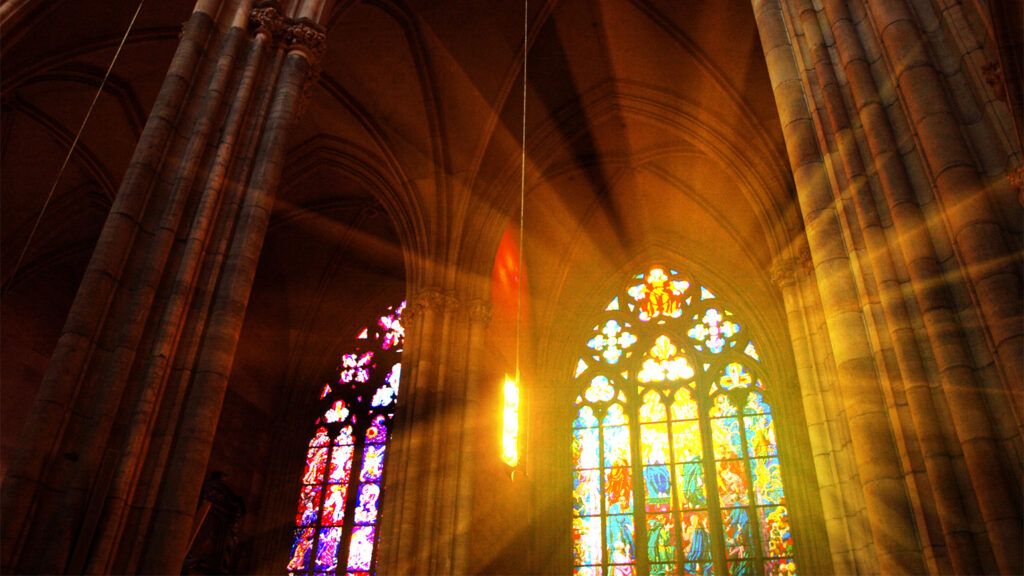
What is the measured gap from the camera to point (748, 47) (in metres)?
12.4

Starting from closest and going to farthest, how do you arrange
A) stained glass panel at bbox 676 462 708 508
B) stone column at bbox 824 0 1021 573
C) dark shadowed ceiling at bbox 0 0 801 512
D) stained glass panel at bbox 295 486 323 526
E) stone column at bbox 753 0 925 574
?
stone column at bbox 824 0 1021 573
stone column at bbox 753 0 925 574
dark shadowed ceiling at bbox 0 0 801 512
stained glass panel at bbox 676 462 708 508
stained glass panel at bbox 295 486 323 526

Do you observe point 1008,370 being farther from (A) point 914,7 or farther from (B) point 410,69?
(B) point 410,69

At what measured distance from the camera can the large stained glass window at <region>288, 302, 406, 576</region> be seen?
14727mm

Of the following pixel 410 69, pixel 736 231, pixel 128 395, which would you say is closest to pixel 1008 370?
pixel 128 395

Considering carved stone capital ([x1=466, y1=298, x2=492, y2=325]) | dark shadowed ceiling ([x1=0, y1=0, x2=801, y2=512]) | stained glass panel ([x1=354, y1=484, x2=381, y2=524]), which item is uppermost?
dark shadowed ceiling ([x1=0, y1=0, x2=801, y2=512])

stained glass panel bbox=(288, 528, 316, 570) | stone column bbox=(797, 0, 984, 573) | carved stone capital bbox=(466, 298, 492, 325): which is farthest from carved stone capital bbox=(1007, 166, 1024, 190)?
stained glass panel bbox=(288, 528, 316, 570)

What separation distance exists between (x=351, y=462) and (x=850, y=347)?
12395 millimetres

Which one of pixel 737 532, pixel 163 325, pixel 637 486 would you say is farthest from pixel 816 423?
pixel 163 325

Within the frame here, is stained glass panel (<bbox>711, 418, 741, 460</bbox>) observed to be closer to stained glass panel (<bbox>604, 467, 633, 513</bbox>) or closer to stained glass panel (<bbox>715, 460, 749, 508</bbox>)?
stained glass panel (<bbox>715, 460, 749, 508</bbox>)

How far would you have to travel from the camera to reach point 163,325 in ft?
19.8

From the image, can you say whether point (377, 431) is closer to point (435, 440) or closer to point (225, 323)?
point (435, 440)

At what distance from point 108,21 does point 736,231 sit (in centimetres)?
1143

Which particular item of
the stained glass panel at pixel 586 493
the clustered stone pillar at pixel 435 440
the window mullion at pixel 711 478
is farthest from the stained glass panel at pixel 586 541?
the clustered stone pillar at pixel 435 440

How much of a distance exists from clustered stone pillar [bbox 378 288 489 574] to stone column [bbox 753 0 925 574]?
682cm
